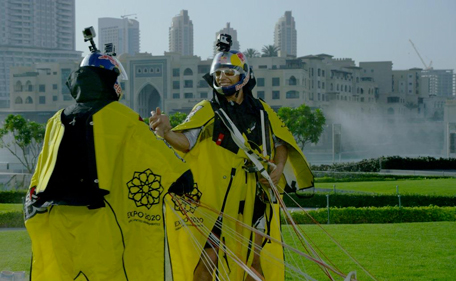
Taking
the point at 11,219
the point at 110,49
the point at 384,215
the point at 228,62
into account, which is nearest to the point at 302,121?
the point at 384,215

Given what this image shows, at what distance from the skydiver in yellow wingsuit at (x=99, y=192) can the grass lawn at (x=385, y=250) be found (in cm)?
349

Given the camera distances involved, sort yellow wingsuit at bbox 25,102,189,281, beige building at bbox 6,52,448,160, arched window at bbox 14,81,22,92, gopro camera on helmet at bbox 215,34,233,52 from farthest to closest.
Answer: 1. arched window at bbox 14,81,22,92
2. beige building at bbox 6,52,448,160
3. gopro camera on helmet at bbox 215,34,233,52
4. yellow wingsuit at bbox 25,102,189,281

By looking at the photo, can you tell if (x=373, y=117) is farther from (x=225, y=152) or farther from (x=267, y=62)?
(x=225, y=152)

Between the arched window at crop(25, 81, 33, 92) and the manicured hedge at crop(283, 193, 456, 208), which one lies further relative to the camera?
the arched window at crop(25, 81, 33, 92)

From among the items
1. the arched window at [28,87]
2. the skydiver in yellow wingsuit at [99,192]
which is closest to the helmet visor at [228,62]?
the skydiver in yellow wingsuit at [99,192]

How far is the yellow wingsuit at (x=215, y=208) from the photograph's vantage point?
554cm

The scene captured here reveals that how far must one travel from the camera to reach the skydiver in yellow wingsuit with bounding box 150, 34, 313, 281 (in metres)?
5.54

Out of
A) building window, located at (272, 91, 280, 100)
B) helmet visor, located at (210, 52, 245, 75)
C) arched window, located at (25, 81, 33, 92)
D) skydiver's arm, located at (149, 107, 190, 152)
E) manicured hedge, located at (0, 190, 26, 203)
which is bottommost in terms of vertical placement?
manicured hedge, located at (0, 190, 26, 203)

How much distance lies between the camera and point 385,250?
30.9 ft

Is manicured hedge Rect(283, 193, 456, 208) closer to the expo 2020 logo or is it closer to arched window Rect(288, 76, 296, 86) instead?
the expo 2020 logo

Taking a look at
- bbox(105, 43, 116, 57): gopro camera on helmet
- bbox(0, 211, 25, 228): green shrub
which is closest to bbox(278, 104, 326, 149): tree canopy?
bbox(0, 211, 25, 228): green shrub

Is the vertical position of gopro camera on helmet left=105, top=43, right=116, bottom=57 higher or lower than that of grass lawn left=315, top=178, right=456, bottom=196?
higher

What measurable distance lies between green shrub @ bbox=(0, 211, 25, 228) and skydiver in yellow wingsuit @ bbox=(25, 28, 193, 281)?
423 inches

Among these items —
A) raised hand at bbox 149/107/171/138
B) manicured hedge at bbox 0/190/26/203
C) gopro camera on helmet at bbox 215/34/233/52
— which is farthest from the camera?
manicured hedge at bbox 0/190/26/203
